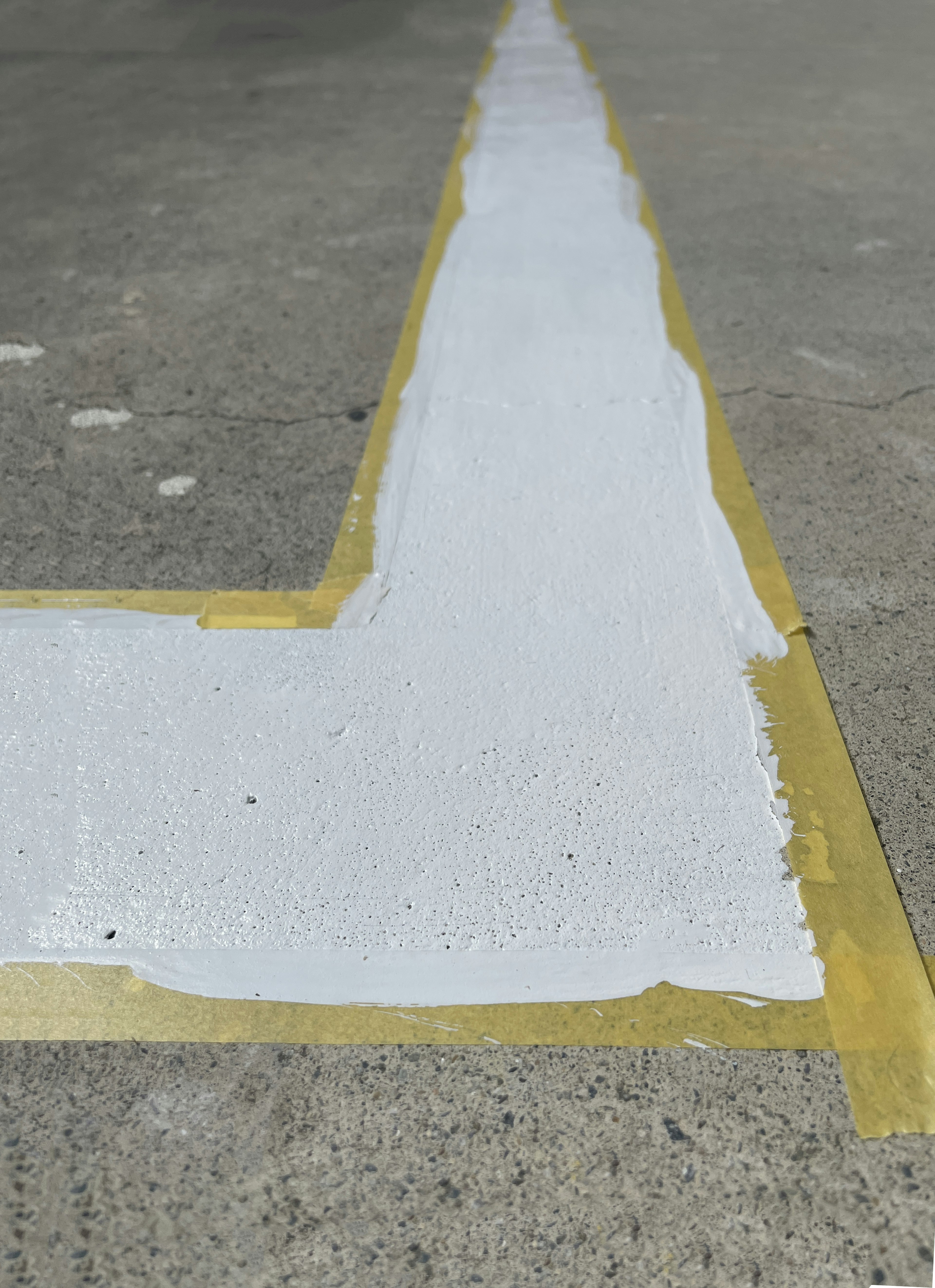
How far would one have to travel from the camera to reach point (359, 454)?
10.6 feet

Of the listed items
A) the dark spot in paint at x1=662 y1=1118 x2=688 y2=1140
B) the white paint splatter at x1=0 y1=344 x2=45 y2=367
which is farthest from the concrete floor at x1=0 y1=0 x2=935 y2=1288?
the white paint splatter at x1=0 y1=344 x2=45 y2=367

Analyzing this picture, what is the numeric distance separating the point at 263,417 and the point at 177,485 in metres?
0.48

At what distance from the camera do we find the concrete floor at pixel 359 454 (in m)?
1.54

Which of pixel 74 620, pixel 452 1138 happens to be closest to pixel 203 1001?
pixel 452 1138

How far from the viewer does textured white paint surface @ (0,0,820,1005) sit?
189 centimetres

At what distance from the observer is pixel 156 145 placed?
227 inches

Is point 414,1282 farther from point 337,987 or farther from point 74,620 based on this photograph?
point 74,620

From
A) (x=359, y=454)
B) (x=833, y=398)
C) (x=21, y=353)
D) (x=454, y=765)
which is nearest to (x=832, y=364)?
(x=833, y=398)

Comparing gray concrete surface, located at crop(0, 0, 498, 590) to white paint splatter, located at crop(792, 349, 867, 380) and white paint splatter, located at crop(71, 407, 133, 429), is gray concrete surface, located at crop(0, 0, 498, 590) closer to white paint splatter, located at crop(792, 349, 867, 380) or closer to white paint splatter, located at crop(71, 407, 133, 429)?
white paint splatter, located at crop(71, 407, 133, 429)

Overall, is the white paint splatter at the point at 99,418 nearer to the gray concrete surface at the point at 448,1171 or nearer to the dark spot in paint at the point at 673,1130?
the gray concrete surface at the point at 448,1171

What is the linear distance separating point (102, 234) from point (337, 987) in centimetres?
421

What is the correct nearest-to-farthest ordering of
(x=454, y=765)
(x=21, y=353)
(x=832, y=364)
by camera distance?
1. (x=454, y=765)
2. (x=832, y=364)
3. (x=21, y=353)

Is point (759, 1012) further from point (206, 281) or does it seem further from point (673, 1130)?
point (206, 281)

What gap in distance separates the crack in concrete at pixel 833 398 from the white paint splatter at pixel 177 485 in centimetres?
187
